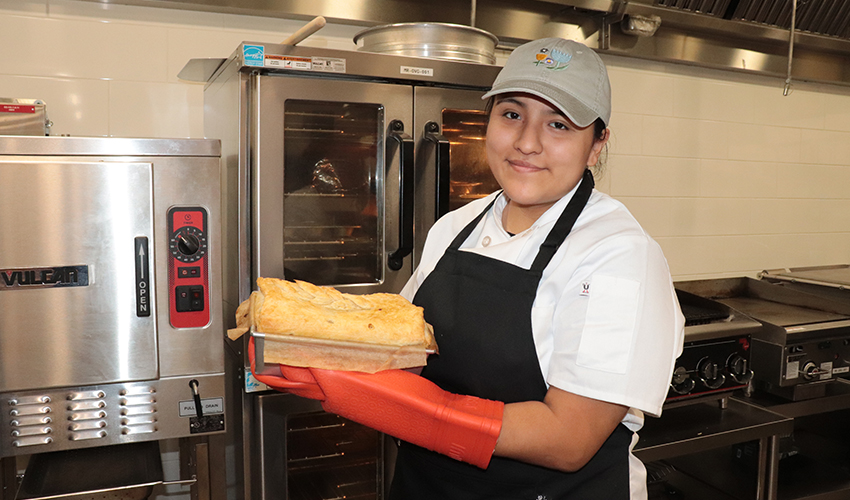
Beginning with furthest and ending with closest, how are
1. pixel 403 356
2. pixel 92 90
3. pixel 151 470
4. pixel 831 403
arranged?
pixel 831 403, pixel 92 90, pixel 151 470, pixel 403 356

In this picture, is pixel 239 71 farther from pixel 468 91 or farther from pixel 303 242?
pixel 468 91

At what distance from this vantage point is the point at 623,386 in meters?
1.18

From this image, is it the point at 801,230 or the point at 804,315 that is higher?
the point at 801,230

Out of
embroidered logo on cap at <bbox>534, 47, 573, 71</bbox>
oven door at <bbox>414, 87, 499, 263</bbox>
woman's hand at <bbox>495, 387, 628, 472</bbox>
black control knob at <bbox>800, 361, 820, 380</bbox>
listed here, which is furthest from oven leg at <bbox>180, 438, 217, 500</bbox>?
black control knob at <bbox>800, 361, 820, 380</bbox>

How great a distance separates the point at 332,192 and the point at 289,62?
18.2 inches

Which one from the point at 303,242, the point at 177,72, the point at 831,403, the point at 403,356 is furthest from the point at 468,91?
the point at 831,403

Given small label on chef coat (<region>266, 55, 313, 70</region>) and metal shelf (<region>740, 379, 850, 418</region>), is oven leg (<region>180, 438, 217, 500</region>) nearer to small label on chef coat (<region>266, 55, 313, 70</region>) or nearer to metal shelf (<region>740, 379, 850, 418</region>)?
small label on chef coat (<region>266, 55, 313, 70</region>)

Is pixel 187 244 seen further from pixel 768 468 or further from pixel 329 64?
pixel 768 468

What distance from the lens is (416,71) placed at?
228 centimetres

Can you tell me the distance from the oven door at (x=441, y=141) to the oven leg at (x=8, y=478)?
5.06 feet

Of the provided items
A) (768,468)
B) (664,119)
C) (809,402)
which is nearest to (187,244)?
(768,468)

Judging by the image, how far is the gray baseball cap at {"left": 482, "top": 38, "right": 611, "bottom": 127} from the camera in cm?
130

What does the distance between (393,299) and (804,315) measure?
257 cm

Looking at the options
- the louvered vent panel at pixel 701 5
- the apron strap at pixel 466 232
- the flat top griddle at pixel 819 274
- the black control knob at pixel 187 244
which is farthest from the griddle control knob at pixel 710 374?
the black control knob at pixel 187 244
